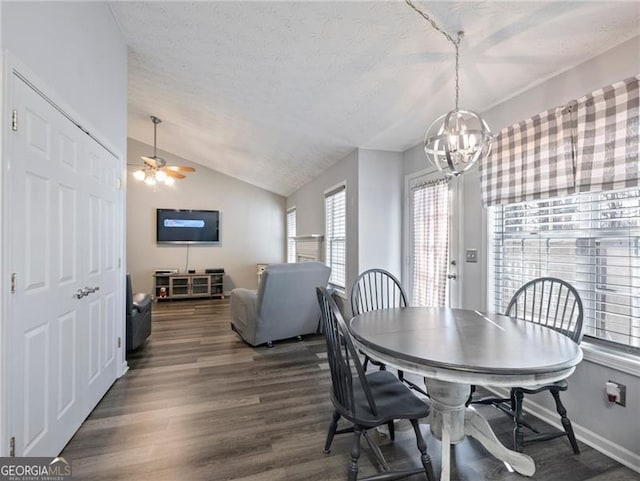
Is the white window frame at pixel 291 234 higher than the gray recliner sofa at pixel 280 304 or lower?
higher

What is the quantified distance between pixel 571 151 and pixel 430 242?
163cm

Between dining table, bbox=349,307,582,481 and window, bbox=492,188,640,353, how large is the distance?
1.94ft

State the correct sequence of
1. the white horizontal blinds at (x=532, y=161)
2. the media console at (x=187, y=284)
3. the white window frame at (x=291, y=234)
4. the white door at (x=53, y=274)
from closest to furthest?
1. the white door at (x=53, y=274)
2. the white horizontal blinds at (x=532, y=161)
3. the media console at (x=187, y=284)
4. the white window frame at (x=291, y=234)

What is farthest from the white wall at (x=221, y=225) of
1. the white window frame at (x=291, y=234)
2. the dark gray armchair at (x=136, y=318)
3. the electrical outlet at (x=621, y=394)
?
the electrical outlet at (x=621, y=394)

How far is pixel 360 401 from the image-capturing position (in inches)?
61.5

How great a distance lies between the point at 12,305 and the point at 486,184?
3165mm

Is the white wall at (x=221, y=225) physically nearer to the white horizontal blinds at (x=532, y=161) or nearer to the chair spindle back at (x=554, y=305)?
the white horizontal blinds at (x=532, y=161)

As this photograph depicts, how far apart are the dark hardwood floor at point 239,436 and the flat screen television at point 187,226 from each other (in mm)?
4240

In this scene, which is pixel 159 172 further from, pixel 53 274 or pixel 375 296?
pixel 375 296

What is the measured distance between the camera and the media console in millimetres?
6469

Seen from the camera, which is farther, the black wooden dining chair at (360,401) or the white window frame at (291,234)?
the white window frame at (291,234)

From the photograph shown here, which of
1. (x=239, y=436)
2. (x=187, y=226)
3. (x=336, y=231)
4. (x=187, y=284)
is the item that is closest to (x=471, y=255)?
(x=336, y=231)

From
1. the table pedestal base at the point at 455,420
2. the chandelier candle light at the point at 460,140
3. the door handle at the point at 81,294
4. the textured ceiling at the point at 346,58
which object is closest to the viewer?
the table pedestal base at the point at 455,420

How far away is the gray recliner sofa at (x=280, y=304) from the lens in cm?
341
